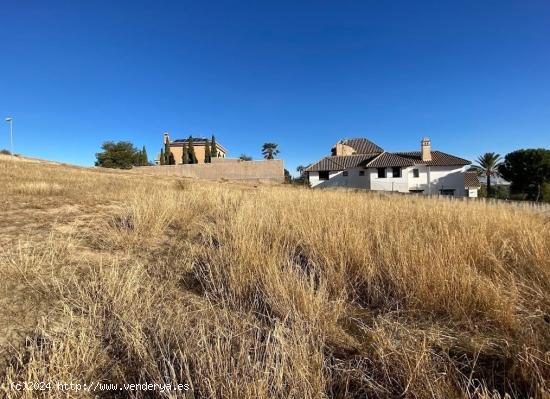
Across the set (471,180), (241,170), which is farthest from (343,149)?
(241,170)

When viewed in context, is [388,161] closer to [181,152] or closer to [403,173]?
[403,173]

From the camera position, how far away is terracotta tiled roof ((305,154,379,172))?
153 feet

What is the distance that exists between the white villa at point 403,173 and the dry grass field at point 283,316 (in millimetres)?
40882

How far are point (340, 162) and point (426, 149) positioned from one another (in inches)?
445

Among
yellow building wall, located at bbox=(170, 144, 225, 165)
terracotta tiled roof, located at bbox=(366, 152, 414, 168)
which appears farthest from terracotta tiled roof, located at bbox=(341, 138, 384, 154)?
yellow building wall, located at bbox=(170, 144, 225, 165)

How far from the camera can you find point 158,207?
563cm

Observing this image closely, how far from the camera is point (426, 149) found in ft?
146

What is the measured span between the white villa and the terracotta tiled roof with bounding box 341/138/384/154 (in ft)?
26.1

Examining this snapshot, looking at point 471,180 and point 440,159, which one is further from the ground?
point 440,159

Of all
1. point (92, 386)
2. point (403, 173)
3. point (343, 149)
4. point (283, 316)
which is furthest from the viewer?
point (343, 149)

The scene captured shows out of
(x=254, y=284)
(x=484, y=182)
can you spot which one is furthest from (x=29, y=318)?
(x=484, y=182)

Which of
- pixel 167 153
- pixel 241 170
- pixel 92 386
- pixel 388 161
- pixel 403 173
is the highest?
pixel 167 153

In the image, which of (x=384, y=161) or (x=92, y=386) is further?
(x=384, y=161)

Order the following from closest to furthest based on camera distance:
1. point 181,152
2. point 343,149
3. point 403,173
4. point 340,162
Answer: point 403,173 < point 340,162 < point 343,149 < point 181,152
